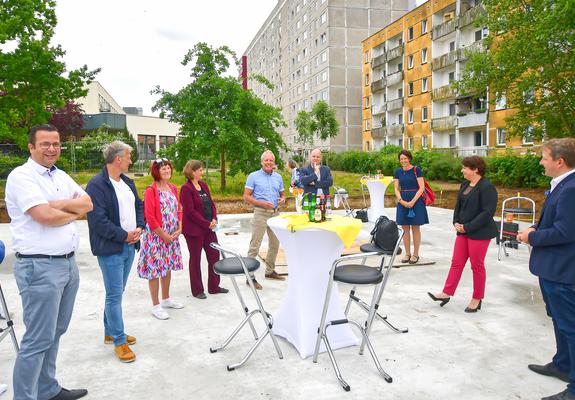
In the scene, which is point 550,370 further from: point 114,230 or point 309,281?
point 114,230

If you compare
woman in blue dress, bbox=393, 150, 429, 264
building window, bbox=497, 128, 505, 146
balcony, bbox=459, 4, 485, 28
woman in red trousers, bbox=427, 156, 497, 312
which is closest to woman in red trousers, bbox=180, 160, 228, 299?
woman in red trousers, bbox=427, 156, 497, 312

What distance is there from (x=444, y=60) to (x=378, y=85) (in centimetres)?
1000

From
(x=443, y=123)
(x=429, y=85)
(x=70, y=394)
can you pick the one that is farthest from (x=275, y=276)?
(x=429, y=85)

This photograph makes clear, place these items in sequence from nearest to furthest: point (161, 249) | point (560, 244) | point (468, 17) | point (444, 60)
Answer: point (560, 244), point (161, 249), point (468, 17), point (444, 60)

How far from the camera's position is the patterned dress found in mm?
4512

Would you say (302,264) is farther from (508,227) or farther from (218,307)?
(508,227)

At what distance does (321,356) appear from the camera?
11.9 ft

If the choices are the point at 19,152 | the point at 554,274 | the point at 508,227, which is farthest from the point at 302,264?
the point at 19,152

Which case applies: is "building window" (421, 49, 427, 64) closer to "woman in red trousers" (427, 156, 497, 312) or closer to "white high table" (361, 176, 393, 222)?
"white high table" (361, 176, 393, 222)

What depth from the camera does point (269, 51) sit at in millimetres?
71938

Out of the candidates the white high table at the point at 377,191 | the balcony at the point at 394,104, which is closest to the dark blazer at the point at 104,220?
the white high table at the point at 377,191

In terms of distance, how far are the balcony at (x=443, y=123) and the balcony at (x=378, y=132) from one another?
7.44 m

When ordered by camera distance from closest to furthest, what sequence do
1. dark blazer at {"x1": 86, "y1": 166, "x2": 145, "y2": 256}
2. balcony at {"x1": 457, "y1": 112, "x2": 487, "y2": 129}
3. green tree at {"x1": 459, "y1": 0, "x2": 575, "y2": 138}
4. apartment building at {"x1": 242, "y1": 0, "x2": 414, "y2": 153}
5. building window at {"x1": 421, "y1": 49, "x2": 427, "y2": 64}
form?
dark blazer at {"x1": 86, "y1": 166, "x2": 145, "y2": 256} → green tree at {"x1": 459, "y1": 0, "x2": 575, "y2": 138} → balcony at {"x1": 457, "y1": 112, "x2": 487, "y2": 129} → building window at {"x1": 421, "y1": 49, "x2": 427, "y2": 64} → apartment building at {"x1": 242, "y1": 0, "x2": 414, "y2": 153}

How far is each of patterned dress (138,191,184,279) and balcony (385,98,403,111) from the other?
3585cm
